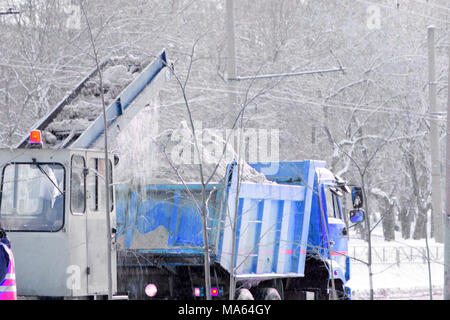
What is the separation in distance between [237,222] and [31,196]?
2.70m

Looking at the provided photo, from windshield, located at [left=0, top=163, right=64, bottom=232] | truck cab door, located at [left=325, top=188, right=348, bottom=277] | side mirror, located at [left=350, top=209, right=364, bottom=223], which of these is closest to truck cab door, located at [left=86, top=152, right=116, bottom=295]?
windshield, located at [left=0, top=163, right=64, bottom=232]

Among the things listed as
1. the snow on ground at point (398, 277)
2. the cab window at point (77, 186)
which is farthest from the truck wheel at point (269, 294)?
the snow on ground at point (398, 277)

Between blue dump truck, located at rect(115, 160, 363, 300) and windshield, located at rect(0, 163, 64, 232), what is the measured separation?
2.15 metres

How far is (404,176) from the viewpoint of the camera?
35062mm

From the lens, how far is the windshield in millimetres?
7715

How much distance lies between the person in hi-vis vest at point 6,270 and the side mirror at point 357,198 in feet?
22.1

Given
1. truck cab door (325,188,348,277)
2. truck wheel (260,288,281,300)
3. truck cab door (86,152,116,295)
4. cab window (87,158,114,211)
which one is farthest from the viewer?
truck cab door (325,188,348,277)

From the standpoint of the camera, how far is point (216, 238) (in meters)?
Answer: 9.45

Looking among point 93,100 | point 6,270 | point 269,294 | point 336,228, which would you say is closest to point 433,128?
point 336,228

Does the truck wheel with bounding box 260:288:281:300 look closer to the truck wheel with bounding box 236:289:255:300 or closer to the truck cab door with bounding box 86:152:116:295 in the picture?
the truck wheel with bounding box 236:289:255:300

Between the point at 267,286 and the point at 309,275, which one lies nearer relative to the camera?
the point at 267,286
